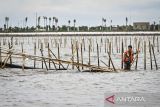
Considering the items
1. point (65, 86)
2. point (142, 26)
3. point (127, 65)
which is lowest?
point (65, 86)

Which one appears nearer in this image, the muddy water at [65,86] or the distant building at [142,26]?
the muddy water at [65,86]

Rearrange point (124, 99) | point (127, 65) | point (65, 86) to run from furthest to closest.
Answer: point (127, 65) → point (65, 86) → point (124, 99)

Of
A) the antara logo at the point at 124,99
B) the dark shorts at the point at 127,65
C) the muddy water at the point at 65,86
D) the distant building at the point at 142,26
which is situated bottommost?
the muddy water at the point at 65,86

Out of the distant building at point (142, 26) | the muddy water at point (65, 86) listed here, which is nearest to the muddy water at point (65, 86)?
the muddy water at point (65, 86)

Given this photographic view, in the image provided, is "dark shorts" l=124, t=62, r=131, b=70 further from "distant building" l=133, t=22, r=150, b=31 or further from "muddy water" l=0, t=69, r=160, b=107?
"distant building" l=133, t=22, r=150, b=31

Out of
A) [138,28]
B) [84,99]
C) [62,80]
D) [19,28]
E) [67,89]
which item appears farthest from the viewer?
[19,28]

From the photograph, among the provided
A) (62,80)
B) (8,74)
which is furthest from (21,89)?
(8,74)

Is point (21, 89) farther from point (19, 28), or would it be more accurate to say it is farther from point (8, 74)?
point (19, 28)

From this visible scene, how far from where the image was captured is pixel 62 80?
2156 centimetres

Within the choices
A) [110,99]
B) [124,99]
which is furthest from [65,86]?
[124,99]

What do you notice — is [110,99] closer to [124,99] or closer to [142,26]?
[124,99]

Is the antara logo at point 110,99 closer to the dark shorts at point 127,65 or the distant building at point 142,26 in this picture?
the dark shorts at point 127,65

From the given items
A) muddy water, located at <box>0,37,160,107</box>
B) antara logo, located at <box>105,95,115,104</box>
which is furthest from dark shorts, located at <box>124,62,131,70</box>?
antara logo, located at <box>105,95,115,104</box>

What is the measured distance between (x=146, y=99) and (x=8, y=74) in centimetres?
1176
